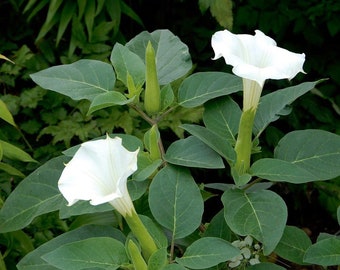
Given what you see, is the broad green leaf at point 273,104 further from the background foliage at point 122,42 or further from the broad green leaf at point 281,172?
the background foliage at point 122,42

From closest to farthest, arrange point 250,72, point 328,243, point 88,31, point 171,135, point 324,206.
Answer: point 250,72 → point 328,243 → point 88,31 → point 171,135 → point 324,206

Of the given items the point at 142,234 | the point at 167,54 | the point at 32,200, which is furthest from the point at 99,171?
the point at 167,54

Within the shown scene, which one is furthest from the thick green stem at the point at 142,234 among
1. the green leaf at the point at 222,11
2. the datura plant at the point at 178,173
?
the green leaf at the point at 222,11

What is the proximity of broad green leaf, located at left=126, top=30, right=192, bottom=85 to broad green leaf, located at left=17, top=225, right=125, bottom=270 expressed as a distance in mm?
300

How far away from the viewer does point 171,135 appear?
262cm

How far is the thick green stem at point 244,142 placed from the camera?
1058 mm

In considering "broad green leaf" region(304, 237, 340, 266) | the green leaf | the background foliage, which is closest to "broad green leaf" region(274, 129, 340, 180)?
"broad green leaf" region(304, 237, 340, 266)

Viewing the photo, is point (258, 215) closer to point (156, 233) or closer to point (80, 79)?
point (156, 233)

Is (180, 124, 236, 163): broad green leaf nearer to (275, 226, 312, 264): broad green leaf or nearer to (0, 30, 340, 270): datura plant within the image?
(0, 30, 340, 270): datura plant

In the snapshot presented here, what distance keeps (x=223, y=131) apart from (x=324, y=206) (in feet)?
6.32

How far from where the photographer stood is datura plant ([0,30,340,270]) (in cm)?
93

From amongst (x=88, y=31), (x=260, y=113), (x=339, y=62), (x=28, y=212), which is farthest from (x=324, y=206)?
(x=28, y=212)

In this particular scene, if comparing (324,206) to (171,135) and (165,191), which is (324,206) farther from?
(165,191)

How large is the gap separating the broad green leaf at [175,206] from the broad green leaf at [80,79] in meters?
0.23
